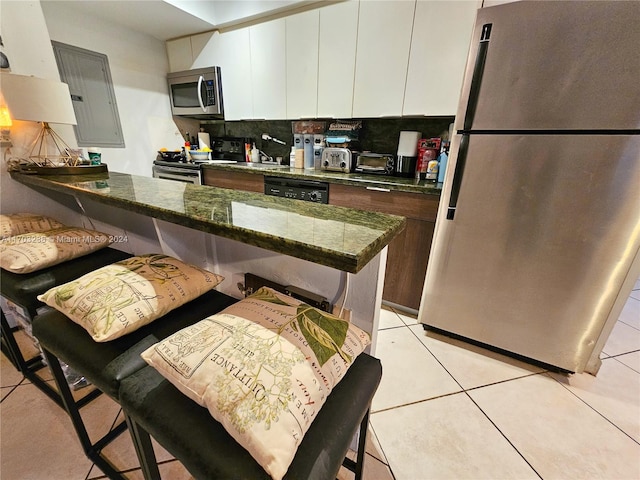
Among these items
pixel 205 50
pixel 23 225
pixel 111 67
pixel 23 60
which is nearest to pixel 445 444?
pixel 23 225

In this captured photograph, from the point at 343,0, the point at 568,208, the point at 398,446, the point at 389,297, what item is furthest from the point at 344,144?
the point at 398,446

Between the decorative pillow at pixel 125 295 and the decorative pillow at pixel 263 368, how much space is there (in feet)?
0.57

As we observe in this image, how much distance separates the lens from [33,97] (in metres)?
1.30

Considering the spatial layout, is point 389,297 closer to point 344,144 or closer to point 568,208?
point 568,208

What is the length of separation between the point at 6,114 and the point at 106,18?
1.73m

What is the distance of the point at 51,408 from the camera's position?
4.01ft

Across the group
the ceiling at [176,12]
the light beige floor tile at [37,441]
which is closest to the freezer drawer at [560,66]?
the ceiling at [176,12]

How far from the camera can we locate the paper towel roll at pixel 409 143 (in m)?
2.04

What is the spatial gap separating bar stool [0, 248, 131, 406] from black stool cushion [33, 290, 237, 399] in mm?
300

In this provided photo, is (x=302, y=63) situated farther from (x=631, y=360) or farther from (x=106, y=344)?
(x=631, y=360)

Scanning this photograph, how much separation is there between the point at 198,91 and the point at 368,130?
1.81 meters

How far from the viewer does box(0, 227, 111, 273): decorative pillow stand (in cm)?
99

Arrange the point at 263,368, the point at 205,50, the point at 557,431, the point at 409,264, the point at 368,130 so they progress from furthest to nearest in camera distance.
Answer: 1. the point at 205,50
2. the point at 368,130
3. the point at 409,264
4. the point at 557,431
5. the point at 263,368

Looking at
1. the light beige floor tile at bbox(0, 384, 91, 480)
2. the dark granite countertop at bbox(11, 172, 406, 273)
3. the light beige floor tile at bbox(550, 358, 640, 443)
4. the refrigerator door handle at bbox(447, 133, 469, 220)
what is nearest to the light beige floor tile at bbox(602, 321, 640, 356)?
the light beige floor tile at bbox(550, 358, 640, 443)
